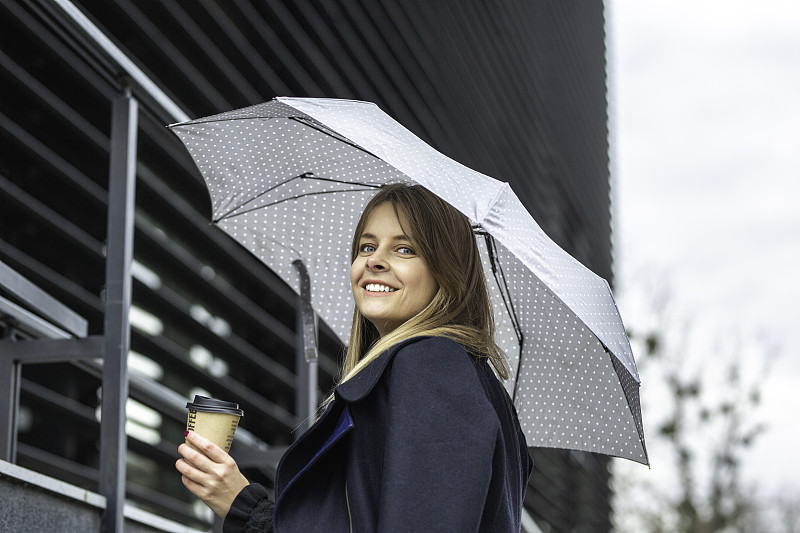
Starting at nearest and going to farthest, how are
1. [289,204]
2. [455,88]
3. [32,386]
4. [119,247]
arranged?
[119,247] < [289,204] < [32,386] < [455,88]

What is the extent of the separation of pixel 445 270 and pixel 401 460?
609 millimetres

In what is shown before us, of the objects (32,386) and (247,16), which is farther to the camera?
(247,16)

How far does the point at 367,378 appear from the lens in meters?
2.04

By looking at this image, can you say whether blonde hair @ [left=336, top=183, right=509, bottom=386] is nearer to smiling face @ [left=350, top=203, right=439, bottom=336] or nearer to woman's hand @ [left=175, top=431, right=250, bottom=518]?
smiling face @ [left=350, top=203, right=439, bottom=336]

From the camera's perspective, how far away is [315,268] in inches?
135

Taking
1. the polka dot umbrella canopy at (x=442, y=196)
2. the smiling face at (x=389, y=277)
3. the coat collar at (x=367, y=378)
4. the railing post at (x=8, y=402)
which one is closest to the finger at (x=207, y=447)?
the coat collar at (x=367, y=378)

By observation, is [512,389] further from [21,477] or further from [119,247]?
[21,477]

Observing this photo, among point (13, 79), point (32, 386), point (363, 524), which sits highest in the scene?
point (13, 79)

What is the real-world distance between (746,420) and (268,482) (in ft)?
54.8

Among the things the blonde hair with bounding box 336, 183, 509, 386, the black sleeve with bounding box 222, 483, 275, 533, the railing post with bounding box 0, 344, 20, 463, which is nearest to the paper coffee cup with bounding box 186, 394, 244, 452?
the black sleeve with bounding box 222, 483, 275, 533

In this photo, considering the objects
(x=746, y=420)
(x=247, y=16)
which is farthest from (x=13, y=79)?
(x=746, y=420)

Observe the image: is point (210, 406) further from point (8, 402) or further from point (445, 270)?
point (8, 402)

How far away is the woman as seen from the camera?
187 centimetres

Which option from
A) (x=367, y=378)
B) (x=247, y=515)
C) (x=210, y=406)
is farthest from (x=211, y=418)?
(x=367, y=378)
